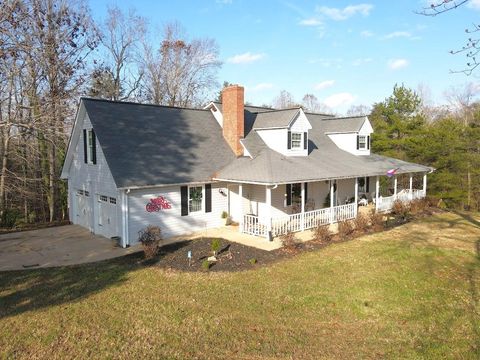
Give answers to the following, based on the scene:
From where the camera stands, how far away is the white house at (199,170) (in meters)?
15.5

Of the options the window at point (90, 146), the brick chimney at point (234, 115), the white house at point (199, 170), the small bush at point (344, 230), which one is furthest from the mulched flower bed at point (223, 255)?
the brick chimney at point (234, 115)

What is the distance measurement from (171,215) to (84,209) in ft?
19.6

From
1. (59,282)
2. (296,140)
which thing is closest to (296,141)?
(296,140)

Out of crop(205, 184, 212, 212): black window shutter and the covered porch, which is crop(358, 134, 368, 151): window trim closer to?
the covered porch

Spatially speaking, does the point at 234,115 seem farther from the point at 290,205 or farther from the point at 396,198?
the point at 396,198

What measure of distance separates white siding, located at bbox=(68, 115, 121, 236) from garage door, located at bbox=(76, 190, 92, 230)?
9.9 inches

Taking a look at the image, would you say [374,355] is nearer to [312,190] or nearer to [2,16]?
[312,190]

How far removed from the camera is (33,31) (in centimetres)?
1950

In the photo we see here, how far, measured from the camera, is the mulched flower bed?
12.3 metres

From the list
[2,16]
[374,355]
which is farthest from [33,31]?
[374,355]

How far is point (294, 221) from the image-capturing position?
56.7 feet

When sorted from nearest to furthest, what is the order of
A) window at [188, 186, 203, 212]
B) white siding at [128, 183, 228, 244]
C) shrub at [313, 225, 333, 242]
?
A: white siding at [128, 183, 228, 244]
shrub at [313, 225, 333, 242]
window at [188, 186, 203, 212]

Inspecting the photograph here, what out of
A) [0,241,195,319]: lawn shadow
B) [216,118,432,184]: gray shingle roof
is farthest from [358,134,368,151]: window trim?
[0,241,195,319]: lawn shadow

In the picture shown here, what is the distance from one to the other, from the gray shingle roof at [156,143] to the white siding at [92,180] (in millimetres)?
722
